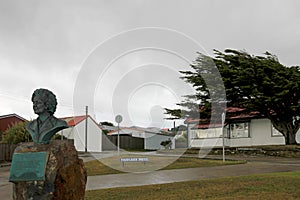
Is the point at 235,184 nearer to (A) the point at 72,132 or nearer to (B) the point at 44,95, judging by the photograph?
(B) the point at 44,95

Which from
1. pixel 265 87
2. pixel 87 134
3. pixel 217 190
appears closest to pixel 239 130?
pixel 265 87

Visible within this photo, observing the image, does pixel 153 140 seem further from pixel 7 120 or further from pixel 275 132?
pixel 275 132

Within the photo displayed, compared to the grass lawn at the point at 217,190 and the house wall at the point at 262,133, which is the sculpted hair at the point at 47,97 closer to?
the grass lawn at the point at 217,190

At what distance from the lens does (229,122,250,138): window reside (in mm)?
33188

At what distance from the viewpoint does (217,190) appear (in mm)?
10711

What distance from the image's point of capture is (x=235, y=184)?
11.6m

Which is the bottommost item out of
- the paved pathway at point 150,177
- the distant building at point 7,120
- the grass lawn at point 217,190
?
the paved pathway at point 150,177

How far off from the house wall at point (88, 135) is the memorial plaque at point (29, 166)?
1349 inches

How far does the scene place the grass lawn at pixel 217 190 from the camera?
9930 millimetres

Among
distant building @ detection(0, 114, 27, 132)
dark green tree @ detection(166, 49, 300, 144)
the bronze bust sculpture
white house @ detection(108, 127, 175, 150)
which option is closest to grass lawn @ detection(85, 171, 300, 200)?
the bronze bust sculpture

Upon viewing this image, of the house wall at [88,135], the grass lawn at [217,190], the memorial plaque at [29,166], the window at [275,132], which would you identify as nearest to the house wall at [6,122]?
the house wall at [88,135]

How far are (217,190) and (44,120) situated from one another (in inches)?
218

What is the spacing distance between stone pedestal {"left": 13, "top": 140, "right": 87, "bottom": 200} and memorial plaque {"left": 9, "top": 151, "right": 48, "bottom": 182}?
0.07 meters

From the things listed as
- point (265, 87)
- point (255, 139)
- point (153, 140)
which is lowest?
point (153, 140)
